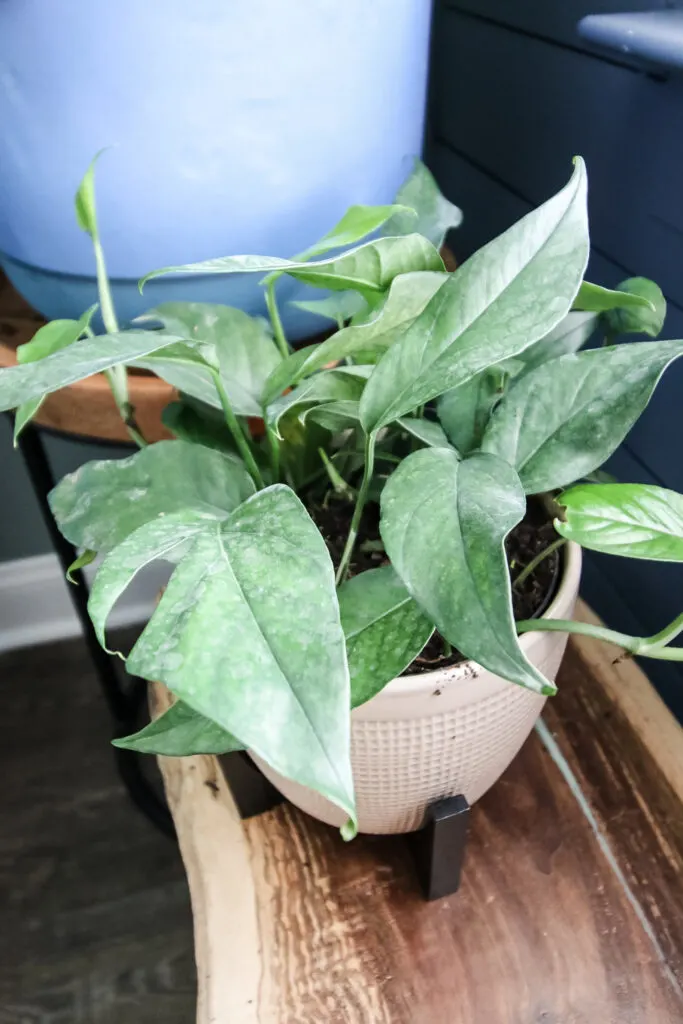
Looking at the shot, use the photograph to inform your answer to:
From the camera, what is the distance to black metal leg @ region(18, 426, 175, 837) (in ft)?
2.10

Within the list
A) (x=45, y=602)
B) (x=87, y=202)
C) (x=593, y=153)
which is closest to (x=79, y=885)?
(x=45, y=602)

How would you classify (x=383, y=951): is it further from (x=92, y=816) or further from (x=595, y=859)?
(x=92, y=816)

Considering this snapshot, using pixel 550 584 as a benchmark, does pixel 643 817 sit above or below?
below

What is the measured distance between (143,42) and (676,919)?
1.97 feet

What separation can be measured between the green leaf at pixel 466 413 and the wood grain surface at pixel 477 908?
0.95 feet

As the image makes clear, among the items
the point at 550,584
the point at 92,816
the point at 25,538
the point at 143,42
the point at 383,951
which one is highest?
the point at 143,42

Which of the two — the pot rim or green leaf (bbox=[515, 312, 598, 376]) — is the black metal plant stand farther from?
green leaf (bbox=[515, 312, 598, 376])

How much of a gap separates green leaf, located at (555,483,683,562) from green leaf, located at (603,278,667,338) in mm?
146

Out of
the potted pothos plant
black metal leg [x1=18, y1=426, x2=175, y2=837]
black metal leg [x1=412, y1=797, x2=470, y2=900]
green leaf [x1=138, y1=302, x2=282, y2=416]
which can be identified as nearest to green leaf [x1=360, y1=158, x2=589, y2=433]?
the potted pothos plant

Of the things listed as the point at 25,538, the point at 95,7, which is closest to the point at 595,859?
the point at 95,7

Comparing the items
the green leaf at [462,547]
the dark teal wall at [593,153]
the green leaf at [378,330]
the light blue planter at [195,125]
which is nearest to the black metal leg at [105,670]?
the light blue planter at [195,125]

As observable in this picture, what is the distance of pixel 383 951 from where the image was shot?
19.4 inches

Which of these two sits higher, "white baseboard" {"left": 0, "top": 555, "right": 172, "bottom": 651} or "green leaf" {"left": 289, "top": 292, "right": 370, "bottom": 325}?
"green leaf" {"left": 289, "top": 292, "right": 370, "bottom": 325}

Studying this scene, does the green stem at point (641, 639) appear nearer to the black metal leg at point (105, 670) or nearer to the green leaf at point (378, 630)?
the green leaf at point (378, 630)
